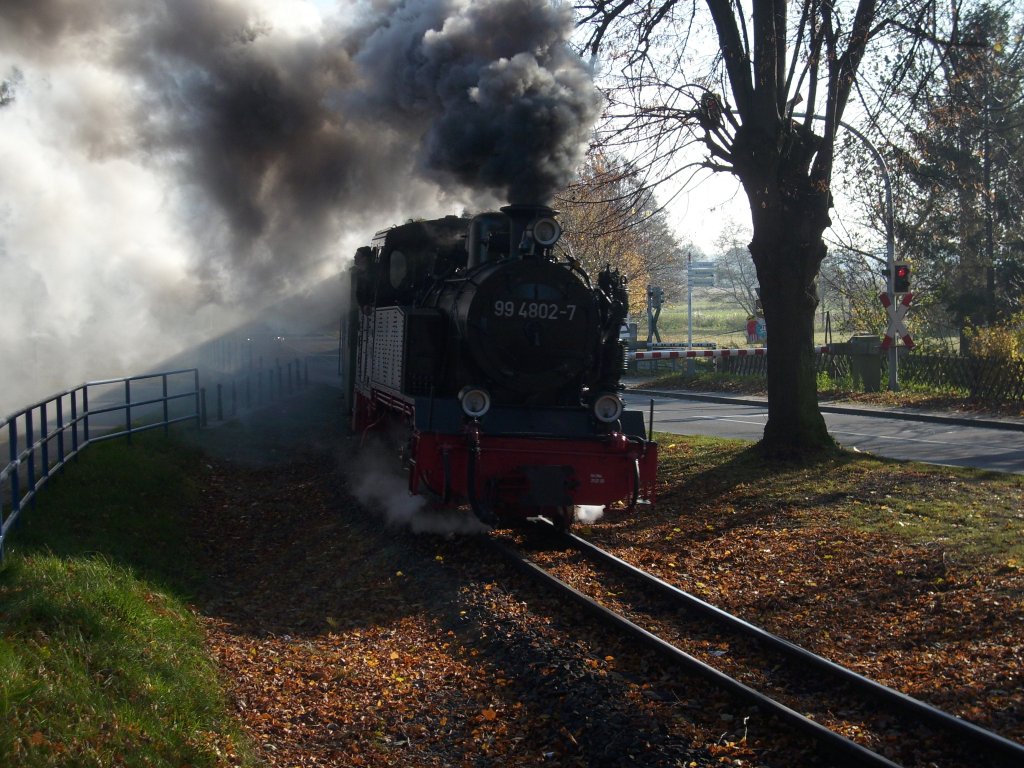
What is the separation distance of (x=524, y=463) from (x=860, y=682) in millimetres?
3974

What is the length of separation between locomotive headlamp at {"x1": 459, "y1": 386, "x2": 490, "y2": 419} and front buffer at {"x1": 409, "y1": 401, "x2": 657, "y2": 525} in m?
0.10

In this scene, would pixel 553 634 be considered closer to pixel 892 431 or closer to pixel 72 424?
pixel 72 424

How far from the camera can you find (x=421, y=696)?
586cm

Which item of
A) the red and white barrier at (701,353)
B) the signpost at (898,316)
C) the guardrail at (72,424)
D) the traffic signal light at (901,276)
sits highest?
the traffic signal light at (901,276)

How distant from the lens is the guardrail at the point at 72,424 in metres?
8.20

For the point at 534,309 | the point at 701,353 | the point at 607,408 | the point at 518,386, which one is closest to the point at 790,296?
the point at 607,408

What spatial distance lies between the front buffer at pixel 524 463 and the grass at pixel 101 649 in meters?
2.36

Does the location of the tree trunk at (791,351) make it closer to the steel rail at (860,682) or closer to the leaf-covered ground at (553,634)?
the leaf-covered ground at (553,634)

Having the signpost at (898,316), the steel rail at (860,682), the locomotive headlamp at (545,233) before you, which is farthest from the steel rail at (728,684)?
the signpost at (898,316)

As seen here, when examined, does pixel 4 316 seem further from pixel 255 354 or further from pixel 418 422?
pixel 418 422

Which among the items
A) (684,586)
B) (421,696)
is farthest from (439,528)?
(421,696)

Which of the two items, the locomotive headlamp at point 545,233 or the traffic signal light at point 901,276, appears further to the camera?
the traffic signal light at point 901,276

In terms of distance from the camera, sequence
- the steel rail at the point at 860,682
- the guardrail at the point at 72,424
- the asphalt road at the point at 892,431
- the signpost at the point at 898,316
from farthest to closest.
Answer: the signpost at the point at 898,316 < the asphalt road at the point at 892,431 < the guardrail at the point at 72,424 < the steel rail at the point at 860,682

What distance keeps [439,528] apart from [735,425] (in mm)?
11798
